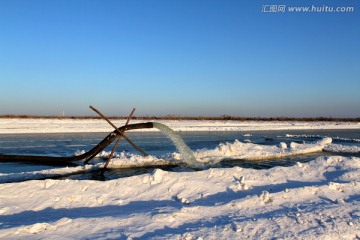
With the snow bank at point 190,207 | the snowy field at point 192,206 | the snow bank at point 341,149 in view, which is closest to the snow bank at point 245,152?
the snow bank at point 341,149

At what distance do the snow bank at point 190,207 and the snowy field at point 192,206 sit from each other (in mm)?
12

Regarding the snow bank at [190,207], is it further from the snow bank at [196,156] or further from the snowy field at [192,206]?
the snow bank at [196,156]

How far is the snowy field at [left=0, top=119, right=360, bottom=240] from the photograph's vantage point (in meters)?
4.10

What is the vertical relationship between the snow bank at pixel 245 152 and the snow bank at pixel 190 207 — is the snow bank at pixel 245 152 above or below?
above

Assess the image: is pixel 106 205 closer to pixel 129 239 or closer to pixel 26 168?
pixel 129 239

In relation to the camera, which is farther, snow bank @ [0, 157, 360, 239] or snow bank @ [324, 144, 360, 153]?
snow bank @ [324, 144, 360, 153]

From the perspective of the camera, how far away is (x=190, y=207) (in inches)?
197

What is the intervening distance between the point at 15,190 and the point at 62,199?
44.7 inches

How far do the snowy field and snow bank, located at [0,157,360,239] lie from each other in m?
0.01

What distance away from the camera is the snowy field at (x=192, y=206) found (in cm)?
410

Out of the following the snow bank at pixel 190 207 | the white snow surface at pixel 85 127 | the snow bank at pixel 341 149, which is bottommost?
the snow bank at pixel 190 207

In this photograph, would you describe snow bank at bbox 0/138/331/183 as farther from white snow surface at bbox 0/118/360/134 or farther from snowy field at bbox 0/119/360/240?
white snow surface at bbox 0/118/360/134

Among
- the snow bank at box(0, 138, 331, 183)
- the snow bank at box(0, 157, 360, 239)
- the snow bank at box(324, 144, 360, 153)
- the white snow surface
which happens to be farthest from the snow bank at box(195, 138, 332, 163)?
the white snow surface

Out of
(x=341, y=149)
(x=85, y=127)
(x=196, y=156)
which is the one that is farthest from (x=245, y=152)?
(x=85, y=127)
